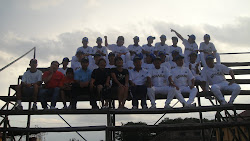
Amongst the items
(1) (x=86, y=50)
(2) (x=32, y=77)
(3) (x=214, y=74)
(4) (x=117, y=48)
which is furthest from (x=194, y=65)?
(2) (x=32, y=77)

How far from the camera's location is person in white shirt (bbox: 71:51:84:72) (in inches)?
320

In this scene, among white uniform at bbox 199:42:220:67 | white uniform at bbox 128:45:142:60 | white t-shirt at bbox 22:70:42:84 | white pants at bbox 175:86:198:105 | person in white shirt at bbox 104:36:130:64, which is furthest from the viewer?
white uniform at bbox 128:45:142:60

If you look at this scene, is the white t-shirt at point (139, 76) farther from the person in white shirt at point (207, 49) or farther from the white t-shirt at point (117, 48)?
the person in white shirt at point (207, 49)

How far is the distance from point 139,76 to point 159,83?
0.65 m

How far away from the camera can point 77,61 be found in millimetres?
8305

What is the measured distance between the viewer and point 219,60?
862cm

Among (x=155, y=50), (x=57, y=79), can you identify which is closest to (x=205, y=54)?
(x=155, y=50)

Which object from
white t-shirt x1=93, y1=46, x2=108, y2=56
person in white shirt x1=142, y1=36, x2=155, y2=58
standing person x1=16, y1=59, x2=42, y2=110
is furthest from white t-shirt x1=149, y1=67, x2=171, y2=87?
standing person x1=16, y1=59, x2=42, y2=110

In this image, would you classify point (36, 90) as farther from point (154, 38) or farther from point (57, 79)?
point (154, 38)

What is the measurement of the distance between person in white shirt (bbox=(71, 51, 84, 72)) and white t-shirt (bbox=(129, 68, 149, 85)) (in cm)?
201

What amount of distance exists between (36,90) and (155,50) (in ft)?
14.5

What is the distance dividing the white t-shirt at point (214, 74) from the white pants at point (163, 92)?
1.38 meters

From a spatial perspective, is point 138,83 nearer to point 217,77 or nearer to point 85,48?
point 217,77

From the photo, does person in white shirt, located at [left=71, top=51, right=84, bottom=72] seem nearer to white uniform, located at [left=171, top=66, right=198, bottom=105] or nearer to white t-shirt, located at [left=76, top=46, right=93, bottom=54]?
white t-shirt, located at [left=76, top=46, right=93, bottom=54]
